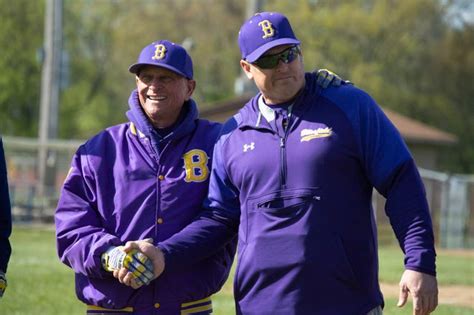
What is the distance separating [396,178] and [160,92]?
1.33m

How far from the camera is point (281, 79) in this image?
182 inches

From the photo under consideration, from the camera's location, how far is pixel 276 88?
4656mm

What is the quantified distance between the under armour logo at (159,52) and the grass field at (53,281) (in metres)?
5.84

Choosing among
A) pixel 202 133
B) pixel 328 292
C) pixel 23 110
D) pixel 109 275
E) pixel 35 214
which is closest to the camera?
pixel 328 292

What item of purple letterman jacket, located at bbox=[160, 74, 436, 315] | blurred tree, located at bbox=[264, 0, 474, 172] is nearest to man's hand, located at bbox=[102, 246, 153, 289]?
purple letterman jacket, located at bbox=[160, 74, 436, 315]

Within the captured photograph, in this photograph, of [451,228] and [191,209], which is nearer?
[191,209]

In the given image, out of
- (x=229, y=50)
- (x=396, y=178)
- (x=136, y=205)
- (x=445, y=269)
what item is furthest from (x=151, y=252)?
(x=229, y=50)

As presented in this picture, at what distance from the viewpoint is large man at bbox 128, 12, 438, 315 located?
14.7 feet

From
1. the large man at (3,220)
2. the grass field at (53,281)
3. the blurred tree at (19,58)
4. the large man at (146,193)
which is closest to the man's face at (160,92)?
the large man at (146,193)

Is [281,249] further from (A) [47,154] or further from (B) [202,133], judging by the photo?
(A) [47,154]

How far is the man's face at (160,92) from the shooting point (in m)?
5.08

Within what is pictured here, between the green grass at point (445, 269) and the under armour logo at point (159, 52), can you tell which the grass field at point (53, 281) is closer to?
the green grass at point (445, 269)

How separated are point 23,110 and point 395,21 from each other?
20250mm

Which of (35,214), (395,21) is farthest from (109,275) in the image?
(395,21)
